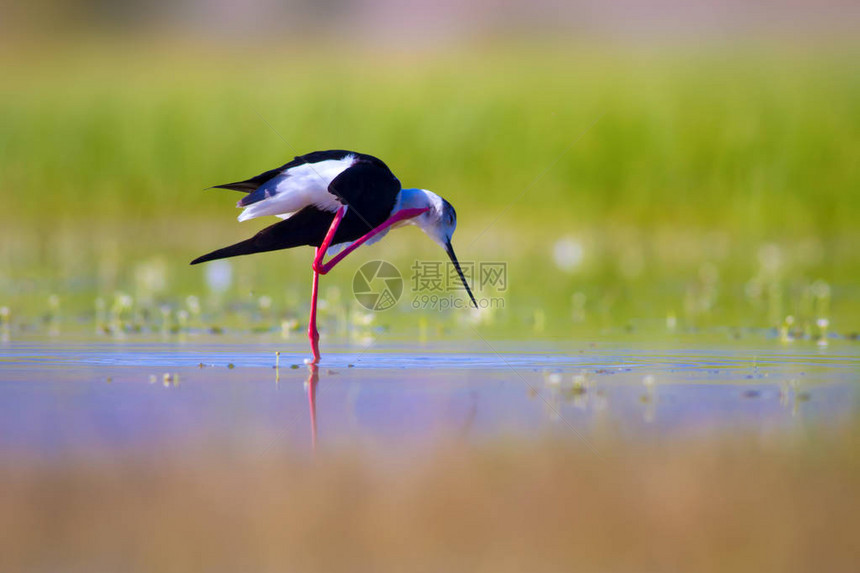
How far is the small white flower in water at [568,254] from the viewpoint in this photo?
1235cm

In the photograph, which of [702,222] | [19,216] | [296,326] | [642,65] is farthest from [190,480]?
[642,65]

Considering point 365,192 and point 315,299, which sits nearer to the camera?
point 365,192

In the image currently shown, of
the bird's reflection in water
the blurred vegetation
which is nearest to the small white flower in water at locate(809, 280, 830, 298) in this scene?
the blurred vegetation

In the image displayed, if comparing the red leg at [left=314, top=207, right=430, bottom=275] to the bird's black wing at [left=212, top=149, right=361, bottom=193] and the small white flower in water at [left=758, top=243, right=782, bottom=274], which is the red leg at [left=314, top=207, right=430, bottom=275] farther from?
the small white flower in water at [left=758, top=243, right=782, bottom=274]

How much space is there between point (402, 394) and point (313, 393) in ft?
1.19

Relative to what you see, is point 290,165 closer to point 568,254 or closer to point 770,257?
point 770,257

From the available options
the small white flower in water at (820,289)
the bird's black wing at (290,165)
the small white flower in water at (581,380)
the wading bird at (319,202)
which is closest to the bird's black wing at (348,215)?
the wading bird at (319,202)

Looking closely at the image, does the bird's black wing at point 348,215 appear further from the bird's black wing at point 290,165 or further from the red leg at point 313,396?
the red leg at point 313,396

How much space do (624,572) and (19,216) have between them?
53.5ft

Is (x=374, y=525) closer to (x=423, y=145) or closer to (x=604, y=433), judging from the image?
(x=604, y=433)

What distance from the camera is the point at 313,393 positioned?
15.5 ft

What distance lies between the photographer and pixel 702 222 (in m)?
16.3

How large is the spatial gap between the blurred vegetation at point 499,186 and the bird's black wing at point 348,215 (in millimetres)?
880

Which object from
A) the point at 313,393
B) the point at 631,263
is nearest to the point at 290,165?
the point at 313,393
